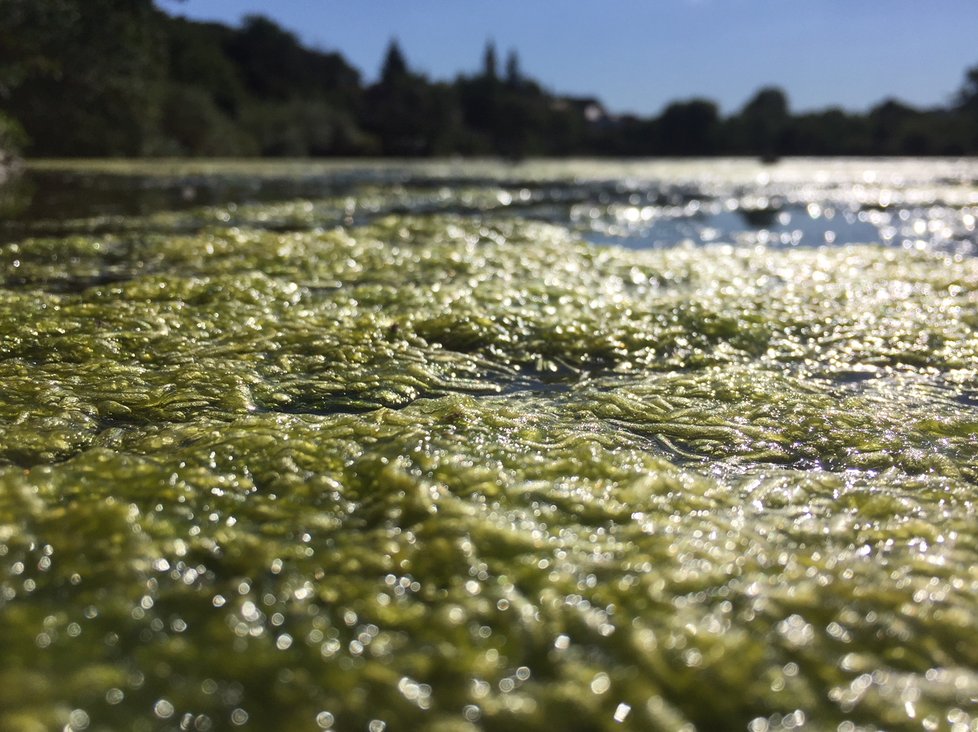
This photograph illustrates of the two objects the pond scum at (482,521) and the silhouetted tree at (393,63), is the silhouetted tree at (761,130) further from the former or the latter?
the pond scum at (482,521)

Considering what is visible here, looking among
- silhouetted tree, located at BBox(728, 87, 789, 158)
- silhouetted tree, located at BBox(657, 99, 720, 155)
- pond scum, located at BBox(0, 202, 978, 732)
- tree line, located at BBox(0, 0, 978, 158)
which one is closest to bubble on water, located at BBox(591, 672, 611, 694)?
pond scum, located at BBox(0, 202, 978, 732)

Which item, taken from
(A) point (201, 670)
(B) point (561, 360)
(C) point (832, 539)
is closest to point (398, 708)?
(A) point (201, 670)

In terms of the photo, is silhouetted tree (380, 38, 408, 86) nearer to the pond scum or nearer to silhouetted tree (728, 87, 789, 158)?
silhouetted tree (728, 87, 789, 158)

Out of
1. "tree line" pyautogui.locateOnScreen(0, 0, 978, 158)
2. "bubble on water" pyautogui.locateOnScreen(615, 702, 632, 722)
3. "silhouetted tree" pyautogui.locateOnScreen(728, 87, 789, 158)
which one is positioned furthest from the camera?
"silhouetted tree" pyautogui.locateOnScreen(728, 87, 789, 158)

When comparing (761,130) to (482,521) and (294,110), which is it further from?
(482,521)

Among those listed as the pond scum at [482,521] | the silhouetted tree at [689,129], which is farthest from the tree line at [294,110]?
the pond scum at [482,521]

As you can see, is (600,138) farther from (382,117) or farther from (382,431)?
(382,431)
